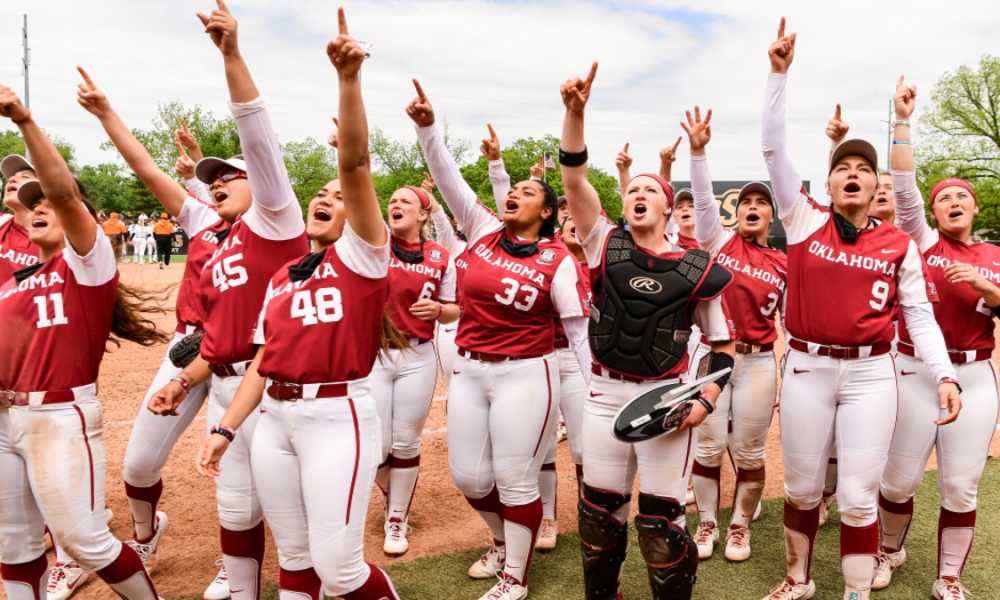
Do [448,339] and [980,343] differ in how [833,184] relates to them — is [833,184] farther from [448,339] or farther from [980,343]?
[448,339]

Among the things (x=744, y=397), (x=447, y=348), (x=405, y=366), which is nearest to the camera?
(x=744, y=397)

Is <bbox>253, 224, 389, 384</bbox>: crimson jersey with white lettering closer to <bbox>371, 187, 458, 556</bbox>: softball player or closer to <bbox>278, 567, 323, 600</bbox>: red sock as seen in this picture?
<bbox>278, 567, 323, 600</bbox>: red sock

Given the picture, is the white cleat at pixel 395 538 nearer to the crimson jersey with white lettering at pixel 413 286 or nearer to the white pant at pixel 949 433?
the crimson jersey with white lettering at pixel 413 286

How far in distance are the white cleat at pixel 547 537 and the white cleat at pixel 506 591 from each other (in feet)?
2.54

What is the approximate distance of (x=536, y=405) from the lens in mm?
4211

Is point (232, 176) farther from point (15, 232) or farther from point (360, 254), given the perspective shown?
point (15, 232)

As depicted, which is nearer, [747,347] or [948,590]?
[948,590]

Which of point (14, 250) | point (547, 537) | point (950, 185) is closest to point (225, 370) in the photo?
point (14, 250)

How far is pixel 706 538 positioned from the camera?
494 cm

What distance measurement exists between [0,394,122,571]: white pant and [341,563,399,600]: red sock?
4.32ft

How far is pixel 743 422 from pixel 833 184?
1.82 metres

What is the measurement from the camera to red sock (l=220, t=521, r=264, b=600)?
140 inches

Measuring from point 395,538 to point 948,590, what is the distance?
3.63m

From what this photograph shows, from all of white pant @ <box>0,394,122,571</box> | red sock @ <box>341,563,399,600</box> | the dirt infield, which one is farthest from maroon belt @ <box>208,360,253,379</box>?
red sock @ <box>341,563,399,600</box>
